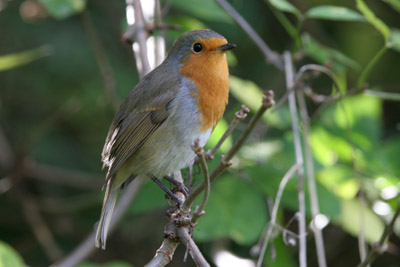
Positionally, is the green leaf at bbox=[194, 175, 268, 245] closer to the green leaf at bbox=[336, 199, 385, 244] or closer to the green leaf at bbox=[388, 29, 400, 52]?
the green leaf at bbox=[336, 199, 385, 244]

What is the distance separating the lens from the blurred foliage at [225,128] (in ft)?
11.2

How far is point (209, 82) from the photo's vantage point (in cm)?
328

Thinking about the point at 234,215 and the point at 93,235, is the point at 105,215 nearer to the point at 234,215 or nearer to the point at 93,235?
the point at 93,235

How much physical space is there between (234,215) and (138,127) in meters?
0.73

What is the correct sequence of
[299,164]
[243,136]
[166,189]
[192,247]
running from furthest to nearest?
[166,189]
[299,164]
[192,247]
[243,136]

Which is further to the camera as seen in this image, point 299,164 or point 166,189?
point 166,189

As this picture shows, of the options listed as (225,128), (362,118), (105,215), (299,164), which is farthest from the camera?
(362,118)

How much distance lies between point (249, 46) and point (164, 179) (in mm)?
2200

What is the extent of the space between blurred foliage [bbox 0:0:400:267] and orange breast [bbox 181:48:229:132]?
0.27 metres

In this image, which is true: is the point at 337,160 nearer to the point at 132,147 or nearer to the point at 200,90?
the point at 200,90

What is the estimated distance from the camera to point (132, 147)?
331 cm

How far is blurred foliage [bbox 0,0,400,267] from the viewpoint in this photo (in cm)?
342

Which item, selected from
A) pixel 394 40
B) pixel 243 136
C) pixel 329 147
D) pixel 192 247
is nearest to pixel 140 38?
pixel 329 147

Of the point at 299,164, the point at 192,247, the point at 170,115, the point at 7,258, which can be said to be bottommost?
the point at 7,258
